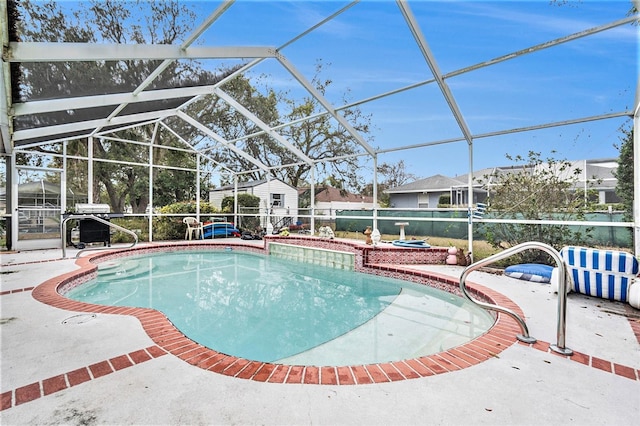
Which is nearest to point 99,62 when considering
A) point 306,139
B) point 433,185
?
point 433,185

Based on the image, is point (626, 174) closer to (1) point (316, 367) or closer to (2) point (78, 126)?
(1) point (316, 367)

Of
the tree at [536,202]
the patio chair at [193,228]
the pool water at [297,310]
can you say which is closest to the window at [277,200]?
the patio chair at [193,228]

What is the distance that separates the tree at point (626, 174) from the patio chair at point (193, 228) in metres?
11.8

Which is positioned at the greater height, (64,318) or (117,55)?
(117,55)

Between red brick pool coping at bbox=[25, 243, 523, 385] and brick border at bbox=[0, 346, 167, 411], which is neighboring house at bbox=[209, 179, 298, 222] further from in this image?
brick border at bbox=[0, 346, 167, 411]

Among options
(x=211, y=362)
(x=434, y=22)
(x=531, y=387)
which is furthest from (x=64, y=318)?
(x=434, y=22)

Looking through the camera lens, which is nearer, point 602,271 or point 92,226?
point 602,271

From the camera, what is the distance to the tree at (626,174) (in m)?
5.41

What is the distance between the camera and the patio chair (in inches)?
447

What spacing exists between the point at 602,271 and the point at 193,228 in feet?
37.0

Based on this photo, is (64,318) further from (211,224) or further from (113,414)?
(211,224)

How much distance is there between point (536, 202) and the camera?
6.38 metres

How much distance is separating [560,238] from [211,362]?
684 cm

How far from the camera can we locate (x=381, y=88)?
627 cm
